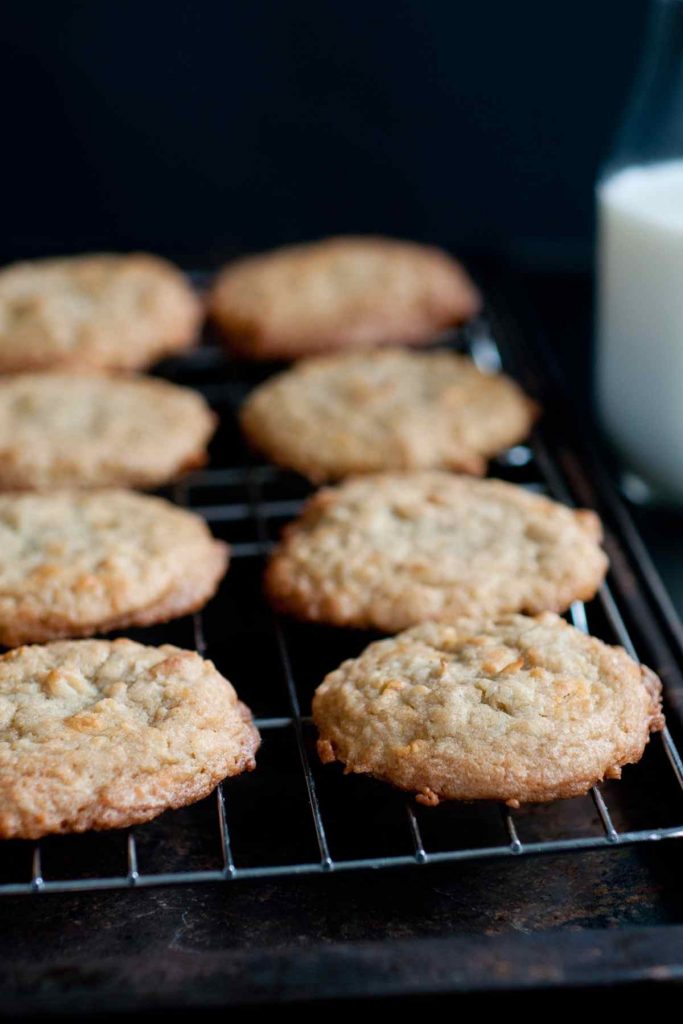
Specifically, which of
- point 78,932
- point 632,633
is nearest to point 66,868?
point 78,932

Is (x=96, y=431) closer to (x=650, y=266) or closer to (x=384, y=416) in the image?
(x=384, y=416)

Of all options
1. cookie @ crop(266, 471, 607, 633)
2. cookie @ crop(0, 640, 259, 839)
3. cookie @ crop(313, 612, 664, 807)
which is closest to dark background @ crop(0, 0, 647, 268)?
cookie @ crop(266, 471, 607, 633)

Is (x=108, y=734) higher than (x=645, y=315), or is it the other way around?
(x=645, y=315)

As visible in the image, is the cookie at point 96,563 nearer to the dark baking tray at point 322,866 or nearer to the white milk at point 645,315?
the dark baking tray at point 322,866

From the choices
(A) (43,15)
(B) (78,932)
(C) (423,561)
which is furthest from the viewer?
(A) (43,15)

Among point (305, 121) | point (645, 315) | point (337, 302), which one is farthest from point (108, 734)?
point (305, 121)

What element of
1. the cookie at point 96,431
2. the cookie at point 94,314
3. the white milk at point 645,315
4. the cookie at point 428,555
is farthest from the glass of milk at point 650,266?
the cookie at point 94,314

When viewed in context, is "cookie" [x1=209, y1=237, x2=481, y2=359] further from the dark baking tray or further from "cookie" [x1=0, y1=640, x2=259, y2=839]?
"cookie" [x1=0, y1=640, x2=259, y2=839]

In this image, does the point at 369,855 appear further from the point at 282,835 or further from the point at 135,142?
the point at 135,142
